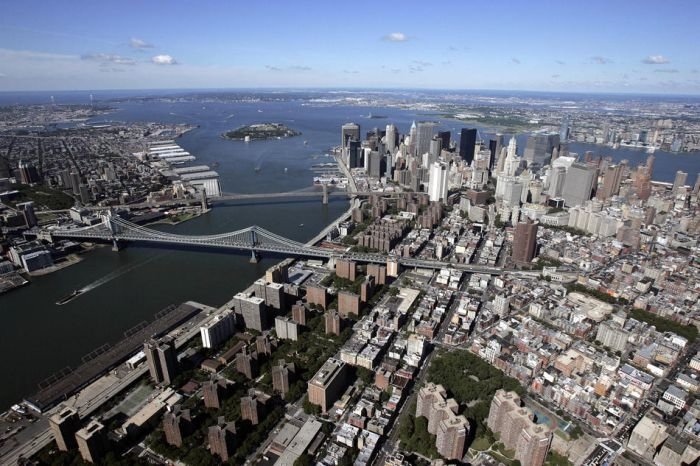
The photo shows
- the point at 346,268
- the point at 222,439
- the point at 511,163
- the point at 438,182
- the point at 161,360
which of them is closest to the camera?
the point at 222,439

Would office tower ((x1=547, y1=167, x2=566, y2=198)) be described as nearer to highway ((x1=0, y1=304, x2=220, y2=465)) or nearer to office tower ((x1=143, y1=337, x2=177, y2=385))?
highway ((x1=0, y1=304, x2=220, y2=465))

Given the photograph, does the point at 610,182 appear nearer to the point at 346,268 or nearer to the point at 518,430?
the point at 346,268

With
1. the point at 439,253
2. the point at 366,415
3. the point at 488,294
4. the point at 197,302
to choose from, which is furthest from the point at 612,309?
the point at 197,302

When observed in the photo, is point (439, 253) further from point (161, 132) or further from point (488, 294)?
point (161, 132)

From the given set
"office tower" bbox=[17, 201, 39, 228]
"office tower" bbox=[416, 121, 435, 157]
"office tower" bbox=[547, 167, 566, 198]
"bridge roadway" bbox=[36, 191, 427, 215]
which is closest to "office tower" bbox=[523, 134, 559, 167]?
"office tower" bbox=[416, 121, 435, 157]

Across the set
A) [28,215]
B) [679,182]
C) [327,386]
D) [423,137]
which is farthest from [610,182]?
[28,215]

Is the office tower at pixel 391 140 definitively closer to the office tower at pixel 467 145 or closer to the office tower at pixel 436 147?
the office tower at pixel 436 147
